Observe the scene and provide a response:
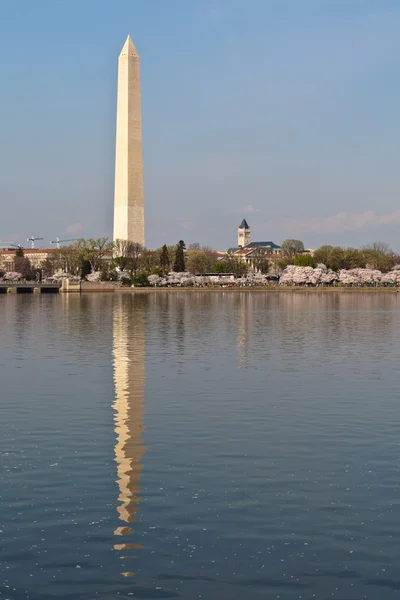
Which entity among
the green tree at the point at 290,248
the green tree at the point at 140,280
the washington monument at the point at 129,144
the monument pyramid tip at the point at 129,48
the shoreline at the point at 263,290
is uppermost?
the monument pyramid tip at the point at 129,48

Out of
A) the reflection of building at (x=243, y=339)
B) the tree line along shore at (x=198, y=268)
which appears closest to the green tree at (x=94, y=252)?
the tree line along shore at (x=198, y=268)

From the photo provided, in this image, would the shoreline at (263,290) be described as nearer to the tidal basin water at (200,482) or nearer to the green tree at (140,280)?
the green tree at (140,280)

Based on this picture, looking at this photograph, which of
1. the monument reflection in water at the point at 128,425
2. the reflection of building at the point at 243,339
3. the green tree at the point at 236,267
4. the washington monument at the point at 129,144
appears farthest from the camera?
the green tree at the point at 236,267

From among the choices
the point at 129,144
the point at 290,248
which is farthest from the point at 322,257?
the point at 129,144

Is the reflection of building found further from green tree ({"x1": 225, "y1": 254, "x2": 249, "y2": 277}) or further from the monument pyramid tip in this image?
green tree ({"x1": 225, "y1": 254, "x2": 249, "y2": 277})

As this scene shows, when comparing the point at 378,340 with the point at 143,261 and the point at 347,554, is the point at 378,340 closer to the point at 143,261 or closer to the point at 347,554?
the point at 347,554

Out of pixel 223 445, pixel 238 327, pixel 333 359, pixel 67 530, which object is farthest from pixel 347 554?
pixel 238 327

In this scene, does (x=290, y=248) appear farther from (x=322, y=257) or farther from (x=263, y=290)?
(x=263, y=290)
